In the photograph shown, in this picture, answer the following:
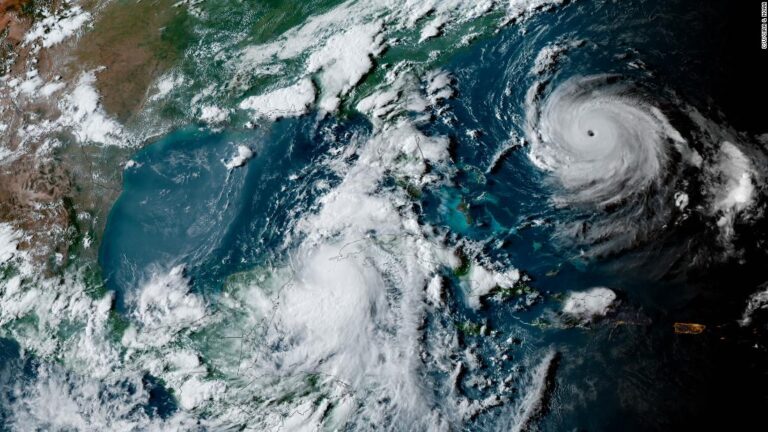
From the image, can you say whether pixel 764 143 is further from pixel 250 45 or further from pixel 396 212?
pixel 250 45

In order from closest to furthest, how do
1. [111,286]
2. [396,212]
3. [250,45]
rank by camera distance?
1. [396,212]
2. [111,286]
3. [250,45]

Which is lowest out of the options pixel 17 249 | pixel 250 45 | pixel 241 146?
pixel 17 249

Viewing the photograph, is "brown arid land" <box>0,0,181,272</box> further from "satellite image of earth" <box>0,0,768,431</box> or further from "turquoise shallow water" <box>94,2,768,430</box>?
"turquoise shallow water" <box>94,2,768,430</box>

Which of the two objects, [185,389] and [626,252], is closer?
[626,252]

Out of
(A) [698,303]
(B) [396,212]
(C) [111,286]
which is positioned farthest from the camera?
(C) [111,286]

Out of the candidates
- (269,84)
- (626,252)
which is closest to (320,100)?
(269,84)

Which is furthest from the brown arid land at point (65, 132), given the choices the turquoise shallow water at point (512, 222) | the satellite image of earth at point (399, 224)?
the turquoise shallow water at point (512, 222)

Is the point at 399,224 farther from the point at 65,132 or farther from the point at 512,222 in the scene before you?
the point at 65,132

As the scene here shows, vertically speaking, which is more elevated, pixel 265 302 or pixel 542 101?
pixel 542 101

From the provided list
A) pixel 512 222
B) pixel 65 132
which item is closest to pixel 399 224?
pixel 512 222
